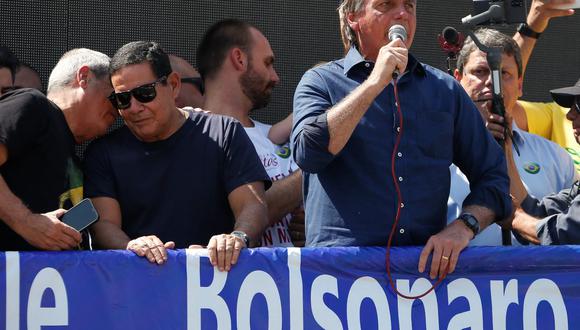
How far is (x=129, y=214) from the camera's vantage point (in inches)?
173

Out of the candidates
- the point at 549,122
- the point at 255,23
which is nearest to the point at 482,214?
the point at 549,122

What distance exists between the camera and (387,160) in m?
4.04

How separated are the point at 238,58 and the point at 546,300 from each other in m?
2.33

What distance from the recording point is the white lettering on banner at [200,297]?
150 inches

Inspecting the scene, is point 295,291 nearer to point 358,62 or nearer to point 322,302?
point 322,302

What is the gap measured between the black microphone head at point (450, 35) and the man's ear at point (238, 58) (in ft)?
4.53

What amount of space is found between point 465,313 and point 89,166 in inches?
67.8

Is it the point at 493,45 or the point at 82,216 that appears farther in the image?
the point at 493,45

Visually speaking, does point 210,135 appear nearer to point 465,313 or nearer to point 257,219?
point 257,219

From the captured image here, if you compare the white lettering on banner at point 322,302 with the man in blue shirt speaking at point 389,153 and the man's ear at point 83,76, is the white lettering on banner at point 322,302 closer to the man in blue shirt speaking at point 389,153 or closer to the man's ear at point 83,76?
the man in blue shirt speaking at point 389,153

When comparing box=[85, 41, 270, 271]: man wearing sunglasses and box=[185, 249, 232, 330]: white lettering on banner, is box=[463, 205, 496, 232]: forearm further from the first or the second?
box=[185, 249, 232, 330]: white lettering on banner

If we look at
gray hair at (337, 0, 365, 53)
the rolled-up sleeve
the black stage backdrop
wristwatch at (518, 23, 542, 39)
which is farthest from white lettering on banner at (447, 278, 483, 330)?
the black stage backdrop

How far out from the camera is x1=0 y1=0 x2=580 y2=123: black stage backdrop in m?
5.86

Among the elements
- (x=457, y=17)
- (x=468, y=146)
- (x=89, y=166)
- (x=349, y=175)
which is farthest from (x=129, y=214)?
(x=457, y=17)
